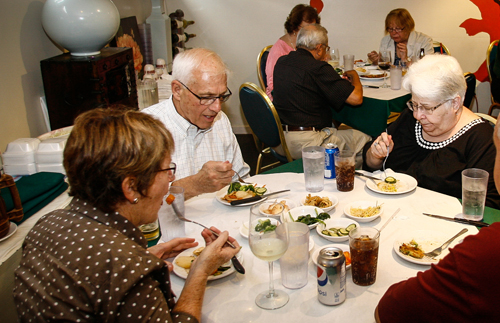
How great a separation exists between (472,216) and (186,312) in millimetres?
1129

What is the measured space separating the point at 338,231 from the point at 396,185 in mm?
540

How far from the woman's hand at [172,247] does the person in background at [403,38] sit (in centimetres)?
375

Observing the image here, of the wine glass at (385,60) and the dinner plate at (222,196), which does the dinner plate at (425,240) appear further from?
the wine glass at (385,60)

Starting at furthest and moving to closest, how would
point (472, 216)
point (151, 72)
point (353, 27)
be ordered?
point (353, 27) < point (151, 72) < point (472, 216)

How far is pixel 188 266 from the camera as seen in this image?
1378mm

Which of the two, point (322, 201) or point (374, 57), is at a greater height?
point (374, 57)

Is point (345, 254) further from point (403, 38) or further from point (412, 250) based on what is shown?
point (403, 38)

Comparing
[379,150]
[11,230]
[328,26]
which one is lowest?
[11,230]

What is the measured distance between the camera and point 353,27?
5609mm

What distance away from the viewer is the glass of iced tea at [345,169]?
1862mm

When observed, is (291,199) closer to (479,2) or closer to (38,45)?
(38,45)

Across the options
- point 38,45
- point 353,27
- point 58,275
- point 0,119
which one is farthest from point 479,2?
point 58,275

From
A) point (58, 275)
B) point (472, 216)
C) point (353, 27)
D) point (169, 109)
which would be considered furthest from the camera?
point (353, 27)

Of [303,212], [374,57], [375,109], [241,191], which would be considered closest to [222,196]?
[241,191]
